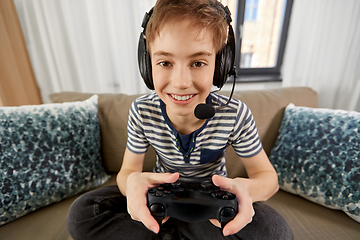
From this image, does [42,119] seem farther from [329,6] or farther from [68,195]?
[329,6]

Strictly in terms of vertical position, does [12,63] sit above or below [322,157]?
above

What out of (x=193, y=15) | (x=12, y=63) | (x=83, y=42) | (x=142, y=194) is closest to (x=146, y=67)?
(x=193, y=15)

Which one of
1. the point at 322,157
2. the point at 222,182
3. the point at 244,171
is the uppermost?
the point at 222,182

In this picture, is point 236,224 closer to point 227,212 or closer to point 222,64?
point 227,212

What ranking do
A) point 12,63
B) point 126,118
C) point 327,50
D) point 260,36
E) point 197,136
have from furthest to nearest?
1. point 260,36
2. point 327,50
3. point 12,63
4. point 126,118
5. point 197,136

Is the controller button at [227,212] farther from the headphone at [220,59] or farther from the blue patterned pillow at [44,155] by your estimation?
the blue patterned pillow at [44,155]

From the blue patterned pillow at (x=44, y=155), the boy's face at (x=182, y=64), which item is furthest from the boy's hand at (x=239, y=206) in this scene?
the blue patterned pillow at (x=44, y=155)

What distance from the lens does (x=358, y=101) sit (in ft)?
4.35

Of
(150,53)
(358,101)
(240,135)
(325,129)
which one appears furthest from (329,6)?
(150,53)

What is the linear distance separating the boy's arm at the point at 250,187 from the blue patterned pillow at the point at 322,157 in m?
0.24

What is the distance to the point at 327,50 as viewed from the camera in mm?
1306

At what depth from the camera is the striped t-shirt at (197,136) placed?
0.65 meters

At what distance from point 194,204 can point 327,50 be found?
153 cm

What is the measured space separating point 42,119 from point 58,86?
67 cm
